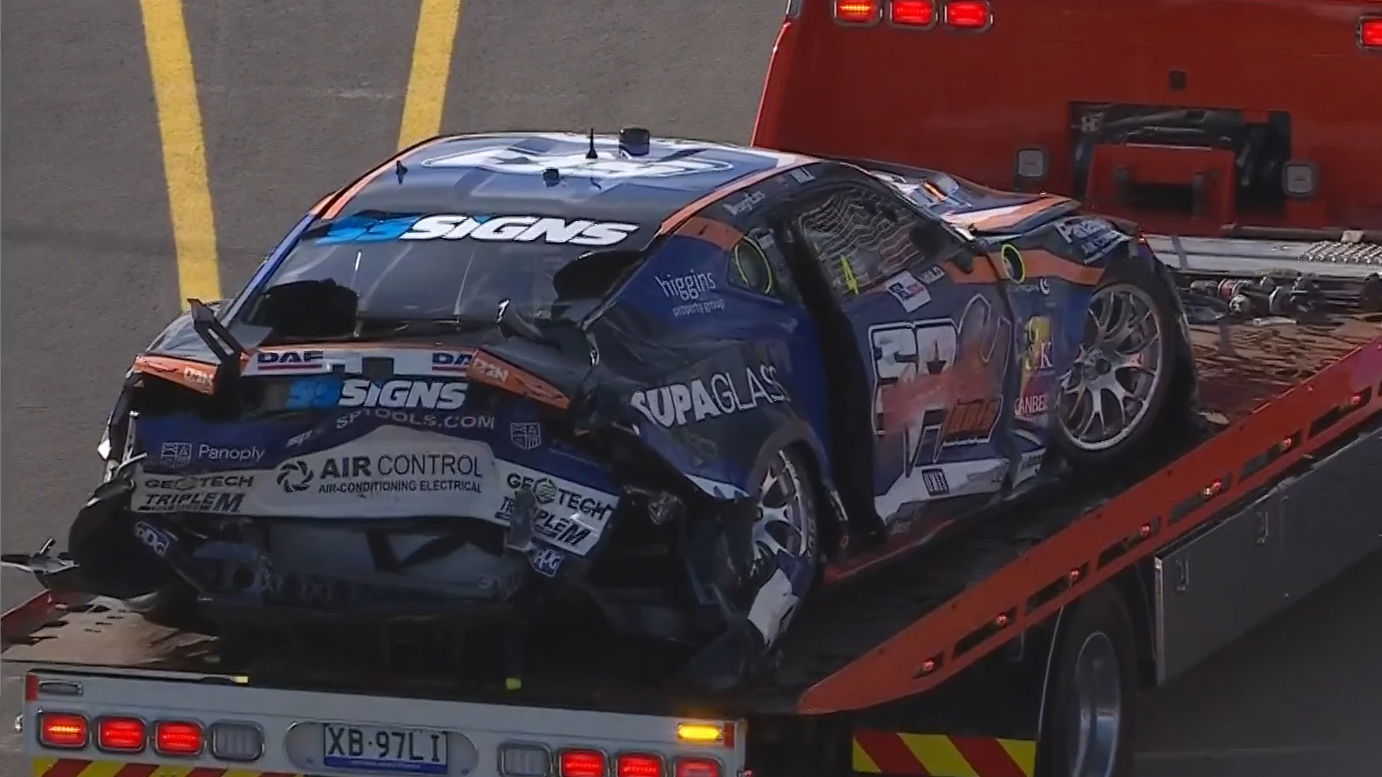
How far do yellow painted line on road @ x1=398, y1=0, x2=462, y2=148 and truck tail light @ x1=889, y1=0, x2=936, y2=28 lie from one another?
5.37m

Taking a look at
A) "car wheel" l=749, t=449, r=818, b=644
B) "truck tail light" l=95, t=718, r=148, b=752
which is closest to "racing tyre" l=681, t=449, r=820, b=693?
"car wheel" l=749, t=449, r=818, b=644

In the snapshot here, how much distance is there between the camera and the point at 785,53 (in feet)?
37.4

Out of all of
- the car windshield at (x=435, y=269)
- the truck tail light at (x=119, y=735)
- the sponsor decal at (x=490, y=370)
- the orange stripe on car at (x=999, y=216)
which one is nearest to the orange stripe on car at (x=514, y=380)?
the sponsor decal at (x=490, y=370)

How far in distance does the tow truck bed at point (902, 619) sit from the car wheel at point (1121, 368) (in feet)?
0.45

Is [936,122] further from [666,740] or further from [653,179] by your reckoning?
[666,740]

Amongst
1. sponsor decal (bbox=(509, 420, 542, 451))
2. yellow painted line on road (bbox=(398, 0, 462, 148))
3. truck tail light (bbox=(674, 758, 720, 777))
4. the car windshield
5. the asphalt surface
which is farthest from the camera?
yellow painted line on road (bbox=(398, 0, 462, 148))

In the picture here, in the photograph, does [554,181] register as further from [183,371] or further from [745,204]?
[183,371]

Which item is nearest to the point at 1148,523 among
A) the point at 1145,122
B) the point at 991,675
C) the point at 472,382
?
the point at 991,675

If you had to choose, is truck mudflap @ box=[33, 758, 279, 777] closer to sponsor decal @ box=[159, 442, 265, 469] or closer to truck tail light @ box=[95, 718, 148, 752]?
truck tail light @ box=[95, 718, 148, 752]

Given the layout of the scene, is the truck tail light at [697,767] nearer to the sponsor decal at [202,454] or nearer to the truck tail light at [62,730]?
the sponsor decal at [202,454]

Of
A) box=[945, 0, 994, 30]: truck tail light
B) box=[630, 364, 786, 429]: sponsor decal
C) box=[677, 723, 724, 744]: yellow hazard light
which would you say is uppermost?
box=[945, 0, 994, 30]: truck tail light

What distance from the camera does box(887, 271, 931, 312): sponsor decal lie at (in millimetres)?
7285

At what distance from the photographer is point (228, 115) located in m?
17.0

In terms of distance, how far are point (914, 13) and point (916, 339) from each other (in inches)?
178
